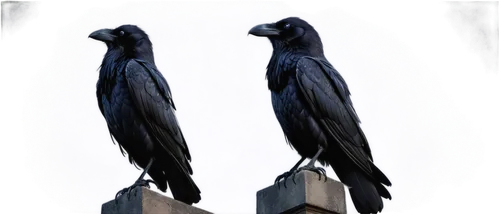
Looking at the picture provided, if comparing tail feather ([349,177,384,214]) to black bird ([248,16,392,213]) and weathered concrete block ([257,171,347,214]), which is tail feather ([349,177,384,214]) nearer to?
black bird ([248,16,392,213])

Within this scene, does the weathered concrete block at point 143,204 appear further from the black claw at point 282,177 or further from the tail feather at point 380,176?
the tail feather at point 380,176

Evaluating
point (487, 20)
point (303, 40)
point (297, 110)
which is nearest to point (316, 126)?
point (297, 110)

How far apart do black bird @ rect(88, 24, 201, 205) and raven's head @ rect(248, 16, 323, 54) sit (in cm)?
140

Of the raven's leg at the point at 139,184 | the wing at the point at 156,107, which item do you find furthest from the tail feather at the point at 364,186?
the raven's leg at the point at 139,184

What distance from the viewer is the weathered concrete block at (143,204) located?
8984 mm

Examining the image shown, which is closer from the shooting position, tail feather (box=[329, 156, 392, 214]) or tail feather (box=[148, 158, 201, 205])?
tail feather (box=[329, 156, 392, 214])

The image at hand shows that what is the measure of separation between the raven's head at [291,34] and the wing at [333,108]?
305 mm

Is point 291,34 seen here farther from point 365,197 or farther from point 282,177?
point 365,197

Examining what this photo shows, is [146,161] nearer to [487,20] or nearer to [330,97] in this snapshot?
[330,97]

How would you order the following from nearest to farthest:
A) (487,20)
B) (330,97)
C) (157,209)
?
(157,209), (330,97), (487,20)

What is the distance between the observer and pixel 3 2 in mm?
11281

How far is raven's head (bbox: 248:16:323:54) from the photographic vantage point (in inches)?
397

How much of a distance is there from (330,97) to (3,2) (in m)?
4.79

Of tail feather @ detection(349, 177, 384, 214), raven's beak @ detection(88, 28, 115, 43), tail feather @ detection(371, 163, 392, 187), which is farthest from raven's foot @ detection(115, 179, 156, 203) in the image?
tail feather @ detection(371, 163, 392, 187)
